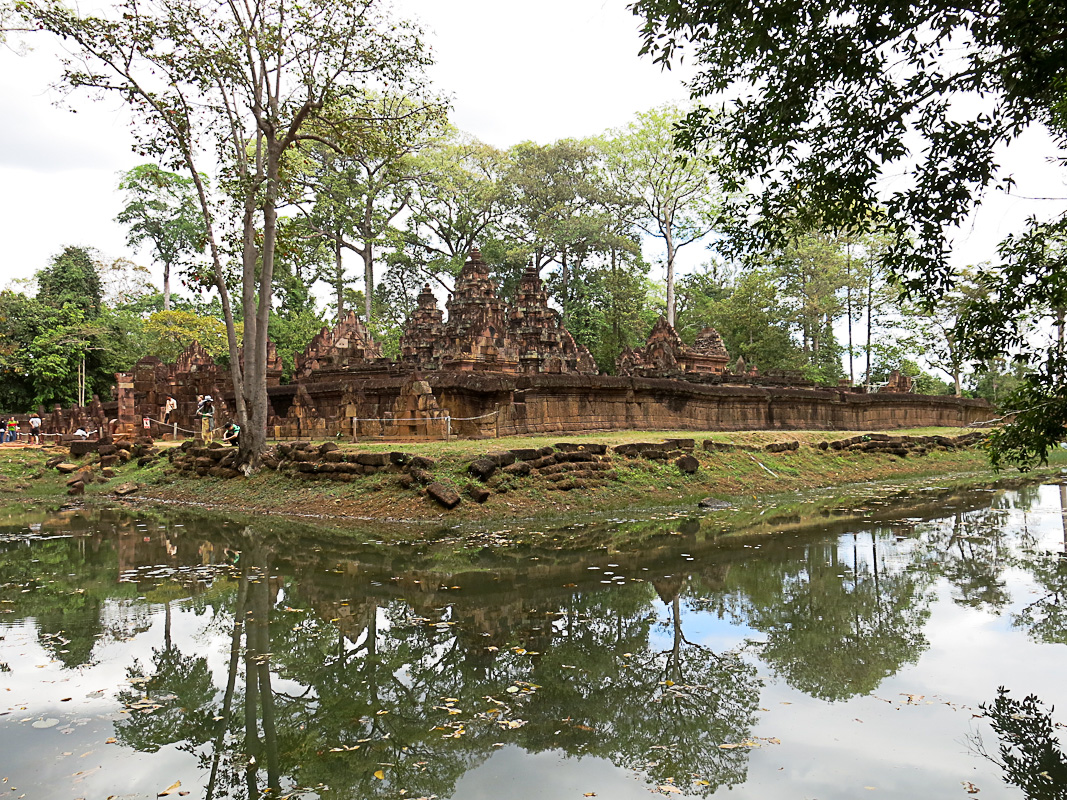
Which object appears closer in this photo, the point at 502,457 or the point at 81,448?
the point at 502,457

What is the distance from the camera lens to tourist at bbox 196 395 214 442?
62.2ft

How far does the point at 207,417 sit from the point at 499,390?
892 cm

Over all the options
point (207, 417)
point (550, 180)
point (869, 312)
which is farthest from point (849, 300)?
point (207, 417)

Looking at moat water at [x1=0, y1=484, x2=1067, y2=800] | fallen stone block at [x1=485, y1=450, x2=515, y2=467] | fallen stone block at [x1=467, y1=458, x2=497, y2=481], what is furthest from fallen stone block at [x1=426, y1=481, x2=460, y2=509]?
moat water at [x1=0, y1=484, x2=1067, y2=800]

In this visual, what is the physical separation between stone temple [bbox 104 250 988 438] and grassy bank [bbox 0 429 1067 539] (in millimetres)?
1077

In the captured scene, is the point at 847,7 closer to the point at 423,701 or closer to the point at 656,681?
the point at 656,681

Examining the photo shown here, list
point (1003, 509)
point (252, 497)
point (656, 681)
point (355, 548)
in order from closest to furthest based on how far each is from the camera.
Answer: point (656, 681) → point (355, 548) → point (1003, 509) → point (252, 497)

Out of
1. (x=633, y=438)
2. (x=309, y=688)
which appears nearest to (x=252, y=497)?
(x=633, y=438)

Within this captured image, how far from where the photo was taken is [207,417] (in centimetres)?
1978

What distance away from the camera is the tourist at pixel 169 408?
22406 millimetres

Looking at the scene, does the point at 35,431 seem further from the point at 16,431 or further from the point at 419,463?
the point at 419,463

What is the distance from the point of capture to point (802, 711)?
4.16 m

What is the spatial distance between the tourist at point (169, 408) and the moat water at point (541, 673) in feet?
48.2

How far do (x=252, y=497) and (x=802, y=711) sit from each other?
38.2 ft
